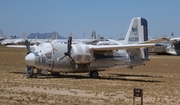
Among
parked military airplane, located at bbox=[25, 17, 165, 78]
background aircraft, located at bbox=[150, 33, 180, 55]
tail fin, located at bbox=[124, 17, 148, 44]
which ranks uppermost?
tail fin, located at bbox=[124, 17, 148, 44]

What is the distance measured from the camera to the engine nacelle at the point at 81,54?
28172mm

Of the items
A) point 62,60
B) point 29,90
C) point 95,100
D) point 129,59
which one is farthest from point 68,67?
point 95,100

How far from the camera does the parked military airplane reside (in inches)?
1095

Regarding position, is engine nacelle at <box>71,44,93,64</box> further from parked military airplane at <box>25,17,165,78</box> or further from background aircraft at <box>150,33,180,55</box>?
background aircraft at <box>150,33,180,55</box>

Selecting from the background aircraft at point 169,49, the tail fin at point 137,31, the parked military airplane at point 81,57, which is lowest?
the background aircraft at point 169,49

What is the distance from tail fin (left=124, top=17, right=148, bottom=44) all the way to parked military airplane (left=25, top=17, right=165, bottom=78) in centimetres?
148

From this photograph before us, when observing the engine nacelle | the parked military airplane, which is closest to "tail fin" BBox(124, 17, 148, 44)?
the parked military airplane

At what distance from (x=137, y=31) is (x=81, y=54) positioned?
6.83 metres

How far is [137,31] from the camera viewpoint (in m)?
32.9

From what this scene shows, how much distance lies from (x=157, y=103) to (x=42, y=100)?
476 cm

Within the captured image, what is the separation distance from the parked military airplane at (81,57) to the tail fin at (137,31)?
148 cm

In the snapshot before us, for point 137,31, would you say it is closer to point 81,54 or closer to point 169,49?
point 81,54

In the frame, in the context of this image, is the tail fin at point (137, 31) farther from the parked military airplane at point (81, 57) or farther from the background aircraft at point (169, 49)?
the background aircraft at point (169, 49)

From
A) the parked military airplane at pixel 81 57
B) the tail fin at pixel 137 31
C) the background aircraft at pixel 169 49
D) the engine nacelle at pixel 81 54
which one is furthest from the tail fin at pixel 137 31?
the background aircraft at pixel 169 49
